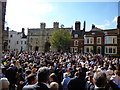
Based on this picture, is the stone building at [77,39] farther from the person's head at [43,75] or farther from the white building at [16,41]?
the person's head at [43,75]

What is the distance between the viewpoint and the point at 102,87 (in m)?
3.83

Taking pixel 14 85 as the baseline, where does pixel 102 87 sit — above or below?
above

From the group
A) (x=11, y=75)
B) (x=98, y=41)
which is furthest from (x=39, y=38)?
(x=11, y=75)

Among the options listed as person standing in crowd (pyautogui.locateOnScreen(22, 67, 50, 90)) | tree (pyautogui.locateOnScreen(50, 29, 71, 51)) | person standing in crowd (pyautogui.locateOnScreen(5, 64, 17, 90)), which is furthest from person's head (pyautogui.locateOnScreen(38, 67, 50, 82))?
tree (pyautogui.locateOnScreen(50, 29, 71, 51))

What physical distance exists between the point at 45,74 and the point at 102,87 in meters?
1.11

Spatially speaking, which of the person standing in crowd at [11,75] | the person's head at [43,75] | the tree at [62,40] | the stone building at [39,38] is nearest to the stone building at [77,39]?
the tree at [62,40]

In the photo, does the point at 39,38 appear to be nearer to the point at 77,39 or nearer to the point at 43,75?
the point at 77,39

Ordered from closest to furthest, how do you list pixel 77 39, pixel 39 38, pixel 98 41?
pixel 98 41 → pixel 77 39 → pixel 39 38

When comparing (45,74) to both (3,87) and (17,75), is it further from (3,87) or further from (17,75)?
(17,75)

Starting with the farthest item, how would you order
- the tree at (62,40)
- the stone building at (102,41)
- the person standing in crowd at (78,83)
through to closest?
the tree at (62,40) → the stone building at (102,41) → the person standing in crowd at (78,83)

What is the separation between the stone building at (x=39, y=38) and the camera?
63.7 m

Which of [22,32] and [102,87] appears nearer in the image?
[102,87]

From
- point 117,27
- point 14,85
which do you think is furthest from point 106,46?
point 14,85

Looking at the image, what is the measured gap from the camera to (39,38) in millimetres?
65188
